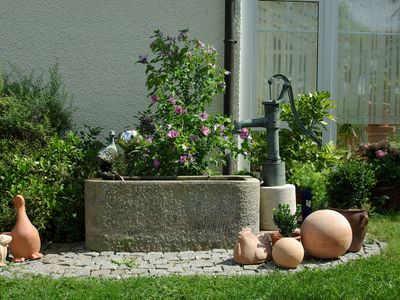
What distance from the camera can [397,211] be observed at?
6.64 metres

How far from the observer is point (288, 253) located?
4430mm

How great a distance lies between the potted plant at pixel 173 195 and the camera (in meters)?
4.98

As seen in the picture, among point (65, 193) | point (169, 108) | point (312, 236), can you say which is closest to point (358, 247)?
point (312, 236)

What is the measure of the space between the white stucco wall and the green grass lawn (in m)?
2.83

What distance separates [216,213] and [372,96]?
10.6ft

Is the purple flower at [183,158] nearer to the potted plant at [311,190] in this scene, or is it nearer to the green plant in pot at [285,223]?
the green plant in pot at [285,223]

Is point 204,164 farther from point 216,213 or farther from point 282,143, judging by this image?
point 282,143

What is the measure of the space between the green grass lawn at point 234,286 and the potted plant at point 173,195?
2.93 ft

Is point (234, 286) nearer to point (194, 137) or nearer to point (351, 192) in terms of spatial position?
point (351, 192)

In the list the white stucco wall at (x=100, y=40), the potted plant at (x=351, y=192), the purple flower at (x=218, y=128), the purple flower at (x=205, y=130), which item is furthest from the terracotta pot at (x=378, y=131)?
the purple flower at (x=205, y=130)

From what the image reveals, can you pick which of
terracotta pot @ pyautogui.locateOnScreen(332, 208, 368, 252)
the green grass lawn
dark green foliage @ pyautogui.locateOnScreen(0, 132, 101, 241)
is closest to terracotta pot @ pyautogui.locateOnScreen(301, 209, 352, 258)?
terracotta pot @ pyautogui.locateOnScreen(332, 208, 368, 252)

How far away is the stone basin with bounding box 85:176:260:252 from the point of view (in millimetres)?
4973

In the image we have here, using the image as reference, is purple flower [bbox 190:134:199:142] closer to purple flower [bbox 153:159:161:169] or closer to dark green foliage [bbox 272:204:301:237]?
purple flower [bbox 153:159:161:169]

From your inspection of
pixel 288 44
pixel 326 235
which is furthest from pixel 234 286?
pixel 288 44
